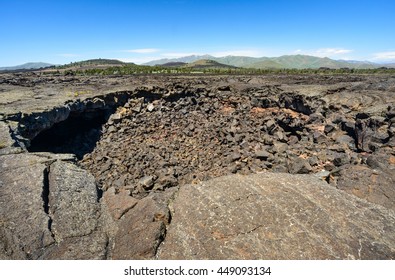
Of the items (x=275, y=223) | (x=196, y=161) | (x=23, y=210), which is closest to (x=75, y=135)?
(x=196, y=161)

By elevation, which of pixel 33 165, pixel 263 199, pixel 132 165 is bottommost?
pixel 132 165

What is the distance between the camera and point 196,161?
15.7 meters

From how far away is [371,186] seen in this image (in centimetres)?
937

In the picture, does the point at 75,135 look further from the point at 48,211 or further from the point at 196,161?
the point at 48,211

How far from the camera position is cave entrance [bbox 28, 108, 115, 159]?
57.7 ft

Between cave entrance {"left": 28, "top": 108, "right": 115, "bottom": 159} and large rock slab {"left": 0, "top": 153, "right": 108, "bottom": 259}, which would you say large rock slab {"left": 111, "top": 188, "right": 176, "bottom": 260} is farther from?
cave entrance {"left": 28, "top": 108, "right": 115, "bottom": 159}

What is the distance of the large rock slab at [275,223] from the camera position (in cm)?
Result: 661

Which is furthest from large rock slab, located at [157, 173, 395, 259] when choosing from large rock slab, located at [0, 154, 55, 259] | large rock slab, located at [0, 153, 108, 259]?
large rock slab, located at [0, 154, 55, 259]

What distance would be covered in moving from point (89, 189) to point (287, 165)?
8025 mm

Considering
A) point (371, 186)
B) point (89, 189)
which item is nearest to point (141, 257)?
point (89, 189)

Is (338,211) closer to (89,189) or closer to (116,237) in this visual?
(116,237)

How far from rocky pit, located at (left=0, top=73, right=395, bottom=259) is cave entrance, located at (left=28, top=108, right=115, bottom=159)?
0.09 metres

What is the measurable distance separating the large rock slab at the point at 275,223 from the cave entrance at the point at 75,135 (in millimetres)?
11051

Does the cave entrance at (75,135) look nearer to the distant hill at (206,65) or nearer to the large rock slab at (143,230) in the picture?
the large rock slab at (143,230)
